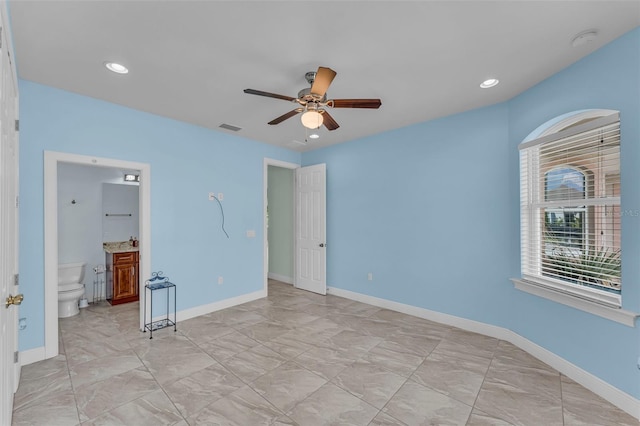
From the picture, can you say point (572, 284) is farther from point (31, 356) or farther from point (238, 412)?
point (31, 356)

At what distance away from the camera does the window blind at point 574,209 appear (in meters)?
2.29

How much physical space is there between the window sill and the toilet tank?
5.85m

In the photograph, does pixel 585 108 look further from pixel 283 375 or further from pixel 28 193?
pixel 28 193

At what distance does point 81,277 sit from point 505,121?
20.3 ft

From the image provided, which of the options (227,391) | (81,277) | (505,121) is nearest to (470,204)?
(505,121)

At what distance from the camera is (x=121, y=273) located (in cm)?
457

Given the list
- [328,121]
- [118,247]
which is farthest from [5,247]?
[118,247]

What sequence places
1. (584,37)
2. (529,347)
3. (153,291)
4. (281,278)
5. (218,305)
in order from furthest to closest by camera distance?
(281,278)
(218,305)
(153,291)
(529,347)
(584,37)

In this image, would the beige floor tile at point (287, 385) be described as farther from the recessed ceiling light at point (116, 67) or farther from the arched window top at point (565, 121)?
the arched window top at point (565, 121)

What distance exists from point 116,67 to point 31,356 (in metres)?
2.89

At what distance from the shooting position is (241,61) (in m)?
2.40

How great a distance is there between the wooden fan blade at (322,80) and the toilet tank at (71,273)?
446cm

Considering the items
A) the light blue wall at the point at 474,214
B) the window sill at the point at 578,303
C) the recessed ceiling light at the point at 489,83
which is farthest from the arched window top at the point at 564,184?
the recessed ceiling light at the point at 489,83

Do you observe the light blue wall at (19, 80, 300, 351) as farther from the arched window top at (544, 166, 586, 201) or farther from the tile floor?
the arched window top at (544, 166, 586, 201)
